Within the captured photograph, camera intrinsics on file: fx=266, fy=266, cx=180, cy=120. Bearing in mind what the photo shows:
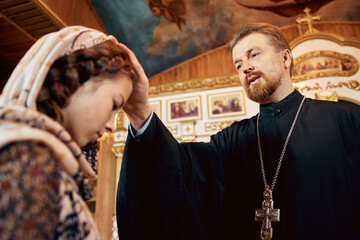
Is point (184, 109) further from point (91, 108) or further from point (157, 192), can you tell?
point (91, 108)

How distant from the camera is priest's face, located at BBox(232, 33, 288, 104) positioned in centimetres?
175

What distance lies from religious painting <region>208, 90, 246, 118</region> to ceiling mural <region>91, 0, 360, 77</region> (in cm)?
151

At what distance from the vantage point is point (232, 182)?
1.66m

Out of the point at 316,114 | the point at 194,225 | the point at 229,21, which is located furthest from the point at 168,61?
the point at 194,225

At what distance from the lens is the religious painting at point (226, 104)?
5.68 meters

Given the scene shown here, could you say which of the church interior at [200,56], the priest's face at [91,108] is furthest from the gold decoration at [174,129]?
the priest's face at [91,108]

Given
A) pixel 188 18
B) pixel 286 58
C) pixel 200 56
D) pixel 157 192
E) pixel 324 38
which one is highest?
pixel 188 18

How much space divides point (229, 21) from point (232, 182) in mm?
5235

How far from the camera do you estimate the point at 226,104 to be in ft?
19.1

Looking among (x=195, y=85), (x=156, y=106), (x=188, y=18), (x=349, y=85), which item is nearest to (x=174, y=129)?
(x=156, y=106)

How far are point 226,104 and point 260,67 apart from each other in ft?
13.4

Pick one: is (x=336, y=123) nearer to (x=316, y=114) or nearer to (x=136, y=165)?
(x=316, y=114)

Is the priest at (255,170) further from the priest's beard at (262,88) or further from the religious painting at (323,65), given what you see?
the religious painting at (323,65)

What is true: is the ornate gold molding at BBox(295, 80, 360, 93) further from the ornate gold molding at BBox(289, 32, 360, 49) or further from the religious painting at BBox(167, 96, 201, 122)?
the religious painting at BBox(167, 96, 201, 122)
